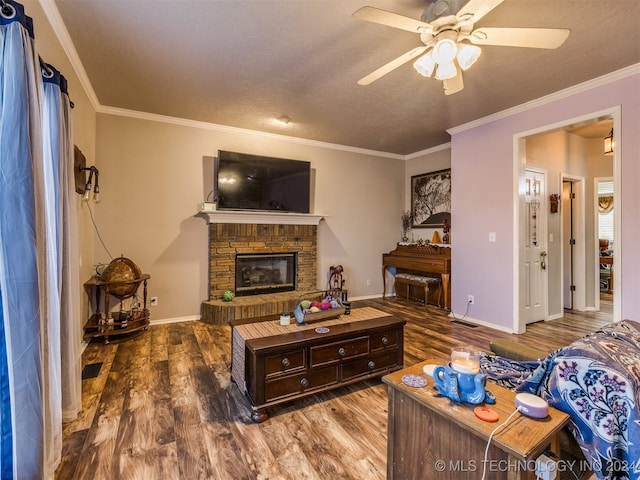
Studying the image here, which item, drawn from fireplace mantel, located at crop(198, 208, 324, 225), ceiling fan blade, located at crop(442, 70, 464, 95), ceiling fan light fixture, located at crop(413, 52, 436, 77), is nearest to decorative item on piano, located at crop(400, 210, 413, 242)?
fireplace mantel, located at crop(198, 208, 324, 225)

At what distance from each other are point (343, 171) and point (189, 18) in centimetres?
347

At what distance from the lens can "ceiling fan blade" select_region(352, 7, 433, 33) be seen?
1.54 m

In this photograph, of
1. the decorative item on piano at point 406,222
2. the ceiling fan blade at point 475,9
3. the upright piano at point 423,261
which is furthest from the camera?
the decorative item on piano at point 406,222

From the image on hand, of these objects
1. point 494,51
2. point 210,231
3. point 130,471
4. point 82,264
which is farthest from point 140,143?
point 494,51

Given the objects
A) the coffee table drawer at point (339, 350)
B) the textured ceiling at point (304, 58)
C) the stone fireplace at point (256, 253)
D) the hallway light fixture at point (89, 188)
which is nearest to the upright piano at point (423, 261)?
the stone fireplace at point (256, 253)

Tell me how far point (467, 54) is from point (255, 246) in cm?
341

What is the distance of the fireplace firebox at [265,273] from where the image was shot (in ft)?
14.4

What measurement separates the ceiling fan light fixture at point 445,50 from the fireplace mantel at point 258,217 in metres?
3.03

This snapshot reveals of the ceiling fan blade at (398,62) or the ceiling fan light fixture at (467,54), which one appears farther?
the ceiling fan blade at (398,62)

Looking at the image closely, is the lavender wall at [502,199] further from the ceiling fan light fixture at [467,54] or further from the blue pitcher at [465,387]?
the blue pitcher at [465,387]

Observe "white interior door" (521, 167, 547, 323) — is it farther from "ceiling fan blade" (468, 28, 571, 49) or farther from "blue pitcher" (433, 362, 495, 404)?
"blue pitcher" (433, 362, 495, 404)

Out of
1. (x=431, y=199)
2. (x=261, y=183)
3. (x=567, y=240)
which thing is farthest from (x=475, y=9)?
(x=567, y=240)

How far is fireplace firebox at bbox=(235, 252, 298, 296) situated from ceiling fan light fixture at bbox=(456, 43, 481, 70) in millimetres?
3425

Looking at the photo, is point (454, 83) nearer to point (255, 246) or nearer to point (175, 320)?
point (255, 246)
